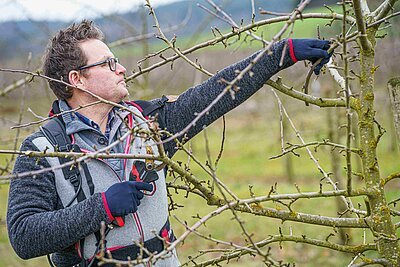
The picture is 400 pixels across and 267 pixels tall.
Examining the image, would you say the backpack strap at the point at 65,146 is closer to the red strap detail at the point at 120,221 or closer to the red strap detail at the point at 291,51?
the red strap detail at the point at 120,221

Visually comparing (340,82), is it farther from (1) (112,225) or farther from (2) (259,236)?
(2) (259,236)

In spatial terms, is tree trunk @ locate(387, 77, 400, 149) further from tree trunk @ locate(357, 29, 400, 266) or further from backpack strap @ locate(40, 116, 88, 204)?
backpack strap @ locate(40, 116, 88, 204)

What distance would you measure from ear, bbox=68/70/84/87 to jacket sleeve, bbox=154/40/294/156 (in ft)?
1.31

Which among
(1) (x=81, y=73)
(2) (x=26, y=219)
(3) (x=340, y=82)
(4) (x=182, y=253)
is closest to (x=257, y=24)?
(3) (x=340, y=82)

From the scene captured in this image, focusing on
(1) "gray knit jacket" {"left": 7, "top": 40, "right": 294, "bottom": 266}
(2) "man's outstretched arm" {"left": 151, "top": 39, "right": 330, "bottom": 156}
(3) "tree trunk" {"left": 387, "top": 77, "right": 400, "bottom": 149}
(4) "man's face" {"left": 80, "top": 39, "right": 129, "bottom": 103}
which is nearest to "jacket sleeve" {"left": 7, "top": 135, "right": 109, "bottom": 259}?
(1) "gray knit jacket" {"left": 7, "top": 40, "right": 294, "bottom": 266}

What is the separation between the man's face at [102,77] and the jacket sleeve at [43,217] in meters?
0.43

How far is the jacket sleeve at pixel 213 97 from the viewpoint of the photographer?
8.23 ft

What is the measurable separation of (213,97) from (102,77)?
513 mm

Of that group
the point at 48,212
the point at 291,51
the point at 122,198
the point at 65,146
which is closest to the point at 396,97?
the point at 291,51

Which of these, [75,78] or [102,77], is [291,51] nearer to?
[102,77]

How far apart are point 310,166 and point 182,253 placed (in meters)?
6.94

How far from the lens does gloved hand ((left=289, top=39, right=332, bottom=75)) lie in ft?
7.64

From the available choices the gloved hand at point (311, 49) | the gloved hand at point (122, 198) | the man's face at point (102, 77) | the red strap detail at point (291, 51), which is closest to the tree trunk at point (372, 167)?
the gloved hand at point (311, 49)

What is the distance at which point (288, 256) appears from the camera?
27.7 feet
